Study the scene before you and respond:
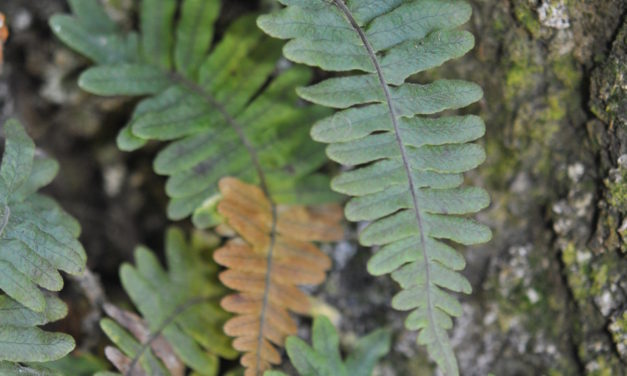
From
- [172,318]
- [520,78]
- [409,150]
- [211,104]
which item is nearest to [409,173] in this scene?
[409,150]

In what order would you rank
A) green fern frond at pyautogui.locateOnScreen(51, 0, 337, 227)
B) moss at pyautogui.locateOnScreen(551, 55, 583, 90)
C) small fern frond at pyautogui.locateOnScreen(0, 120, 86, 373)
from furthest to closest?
green fern frond at pyautogui.locateOnScreen(51, 0, 337, 227), moss at pyautogui.locateOnScreen(551, 55, 583, 90), small fern frond at pyautogui.locateOnScreen(0, 120, 86, 373)

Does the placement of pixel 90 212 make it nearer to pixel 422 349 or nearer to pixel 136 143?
pixel 136 143

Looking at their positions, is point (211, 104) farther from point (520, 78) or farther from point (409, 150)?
point (520, 78)

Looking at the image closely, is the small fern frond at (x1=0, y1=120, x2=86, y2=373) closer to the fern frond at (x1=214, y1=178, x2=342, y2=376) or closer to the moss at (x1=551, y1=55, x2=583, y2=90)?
the fern frond at (x1=214, y1=178, x2=342, y2=376)

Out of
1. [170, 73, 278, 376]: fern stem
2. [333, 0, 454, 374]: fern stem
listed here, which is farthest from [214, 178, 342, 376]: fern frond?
[333, 0, 454, 374]: fern stem

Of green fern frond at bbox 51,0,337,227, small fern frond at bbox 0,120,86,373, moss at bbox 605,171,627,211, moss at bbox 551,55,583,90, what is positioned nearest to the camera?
small fern frond at bbox 0,120,86,373

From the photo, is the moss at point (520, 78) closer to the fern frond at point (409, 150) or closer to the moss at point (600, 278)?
the fern frond at point (409, 150)
